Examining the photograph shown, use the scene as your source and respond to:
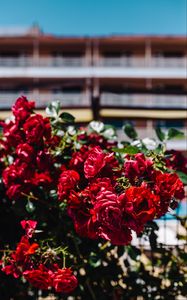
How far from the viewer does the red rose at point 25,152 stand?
172 centimetres

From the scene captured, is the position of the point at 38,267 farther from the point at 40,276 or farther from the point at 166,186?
the point at 166,186

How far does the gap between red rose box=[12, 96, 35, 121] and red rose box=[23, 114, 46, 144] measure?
61 millimetres

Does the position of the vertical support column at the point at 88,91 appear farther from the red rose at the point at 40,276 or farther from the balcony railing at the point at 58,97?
the red rose at the point at 40,276

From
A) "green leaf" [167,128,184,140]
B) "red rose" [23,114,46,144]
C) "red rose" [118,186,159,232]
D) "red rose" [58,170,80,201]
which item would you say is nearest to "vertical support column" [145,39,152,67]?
"green leaf" [167,128,184,140]

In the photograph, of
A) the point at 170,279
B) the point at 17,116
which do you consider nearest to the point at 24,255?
the point at 17,116

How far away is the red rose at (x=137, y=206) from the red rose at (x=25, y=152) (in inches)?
24.1

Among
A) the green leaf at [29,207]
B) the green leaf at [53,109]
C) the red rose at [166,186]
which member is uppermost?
the green leaf at [53,109]

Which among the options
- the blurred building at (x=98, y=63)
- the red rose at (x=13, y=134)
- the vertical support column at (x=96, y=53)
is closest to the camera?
the red rose at (x=13, y=134)

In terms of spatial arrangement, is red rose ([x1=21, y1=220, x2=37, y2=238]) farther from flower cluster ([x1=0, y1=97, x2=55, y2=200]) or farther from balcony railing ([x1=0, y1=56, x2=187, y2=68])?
Answer: balcony railing ([x1=0, y1=56, x2=187, y2=68])

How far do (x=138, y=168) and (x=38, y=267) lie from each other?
453 mm

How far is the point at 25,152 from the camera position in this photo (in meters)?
1.72

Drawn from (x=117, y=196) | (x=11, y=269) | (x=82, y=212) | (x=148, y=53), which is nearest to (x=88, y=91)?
(x=148, y=53)

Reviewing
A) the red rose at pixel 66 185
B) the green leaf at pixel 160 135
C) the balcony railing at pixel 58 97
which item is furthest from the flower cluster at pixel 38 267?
the balcony railing at pixel 58 97

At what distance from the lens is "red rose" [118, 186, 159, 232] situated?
119 centimetres
